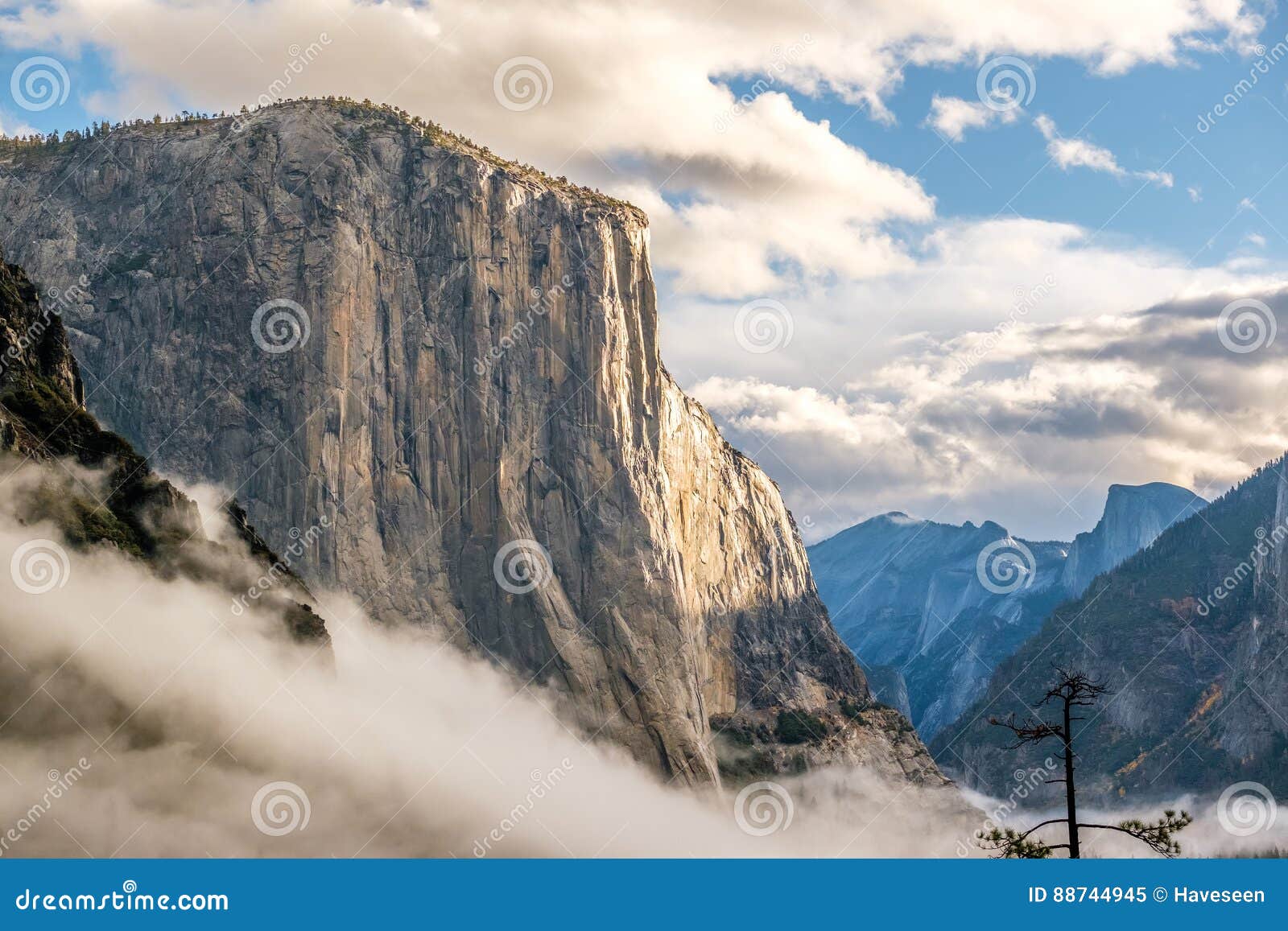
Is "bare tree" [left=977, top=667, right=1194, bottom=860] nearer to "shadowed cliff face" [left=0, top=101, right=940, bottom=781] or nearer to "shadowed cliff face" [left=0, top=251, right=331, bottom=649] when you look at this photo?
"shadowed cliff face" [left=0, top=251, right=331, bottom=649]

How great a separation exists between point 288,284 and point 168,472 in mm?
24944

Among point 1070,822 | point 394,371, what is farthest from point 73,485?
point 1070,822

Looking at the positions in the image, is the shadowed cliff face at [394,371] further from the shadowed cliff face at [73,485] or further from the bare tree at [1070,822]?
the bare tree at [1070,822]

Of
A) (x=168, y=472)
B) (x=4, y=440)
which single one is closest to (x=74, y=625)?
(x=4, y=440)

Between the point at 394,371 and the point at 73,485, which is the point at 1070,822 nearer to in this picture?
the point at 73,485

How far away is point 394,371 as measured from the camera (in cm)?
17838

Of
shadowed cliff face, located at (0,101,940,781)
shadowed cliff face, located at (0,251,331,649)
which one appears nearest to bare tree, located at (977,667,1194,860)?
shadowed cliff face, located at (0,251,331,649)

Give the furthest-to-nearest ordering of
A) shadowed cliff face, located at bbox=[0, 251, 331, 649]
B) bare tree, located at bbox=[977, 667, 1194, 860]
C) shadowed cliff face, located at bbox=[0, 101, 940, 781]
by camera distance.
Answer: shadowed cliff face, located at bbox=[0, 101, 940, 781] < shadowed cliff face, located at bbox=[0, 251, 331, 649] < bare tree, located at bbox=[977, 667, 1194, 860]

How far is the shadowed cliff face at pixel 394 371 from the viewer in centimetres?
17262

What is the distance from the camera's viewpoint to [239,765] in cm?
13538

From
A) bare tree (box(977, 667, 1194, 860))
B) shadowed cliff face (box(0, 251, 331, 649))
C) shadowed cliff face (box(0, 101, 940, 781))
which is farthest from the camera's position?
shadowed cliff face (box(0, 101, 940, 781))

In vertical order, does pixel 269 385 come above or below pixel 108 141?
below

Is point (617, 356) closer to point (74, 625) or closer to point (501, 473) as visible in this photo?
point (501, 473)

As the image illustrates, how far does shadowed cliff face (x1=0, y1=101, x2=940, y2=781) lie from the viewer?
566 ft
